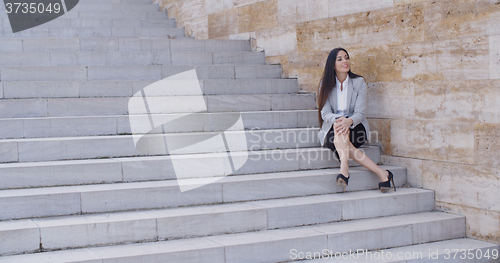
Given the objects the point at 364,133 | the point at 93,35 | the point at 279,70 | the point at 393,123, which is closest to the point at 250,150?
the point at 364,133

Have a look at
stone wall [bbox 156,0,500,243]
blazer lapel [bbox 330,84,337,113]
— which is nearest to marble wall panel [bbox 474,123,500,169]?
stone wall [bbox 156,0,500,243]

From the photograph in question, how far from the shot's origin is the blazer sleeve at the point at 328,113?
5.38 m

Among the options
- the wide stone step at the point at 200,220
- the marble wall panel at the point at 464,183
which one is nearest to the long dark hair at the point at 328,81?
the wide stone step at the point at 200,220

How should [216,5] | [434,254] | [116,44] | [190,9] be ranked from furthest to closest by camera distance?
[190,9], [216,5], [116,44], [434,254]

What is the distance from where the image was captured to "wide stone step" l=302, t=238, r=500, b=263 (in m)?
4.34

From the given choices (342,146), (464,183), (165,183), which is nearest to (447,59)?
(464,183)

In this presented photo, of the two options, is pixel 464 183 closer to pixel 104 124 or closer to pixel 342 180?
pixel 342 180

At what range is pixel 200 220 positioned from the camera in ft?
14.2

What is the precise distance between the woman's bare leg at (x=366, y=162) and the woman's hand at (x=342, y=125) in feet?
0.64

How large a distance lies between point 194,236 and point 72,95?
282 centimetres

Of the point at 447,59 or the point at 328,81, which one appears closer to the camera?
the point at 447,59

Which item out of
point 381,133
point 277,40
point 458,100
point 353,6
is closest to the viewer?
point 458,100

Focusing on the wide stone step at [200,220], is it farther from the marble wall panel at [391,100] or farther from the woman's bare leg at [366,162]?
the marble wall panel at [391,100]

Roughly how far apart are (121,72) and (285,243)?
3.62 m
